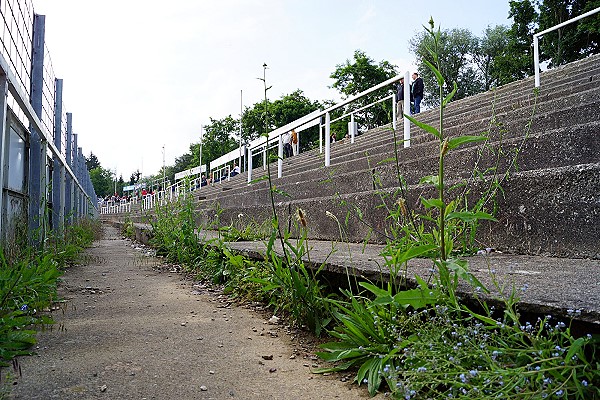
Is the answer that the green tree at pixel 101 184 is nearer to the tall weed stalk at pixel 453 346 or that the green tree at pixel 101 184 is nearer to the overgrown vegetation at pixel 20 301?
the overgrown vegetation at pixel 20 301

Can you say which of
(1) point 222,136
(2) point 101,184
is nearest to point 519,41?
(1) point 222,136

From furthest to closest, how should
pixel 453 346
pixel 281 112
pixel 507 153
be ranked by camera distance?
1. pixel 281 112
2. pixel 507 153
3. pixel 453 346

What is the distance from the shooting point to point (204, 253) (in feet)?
16.1

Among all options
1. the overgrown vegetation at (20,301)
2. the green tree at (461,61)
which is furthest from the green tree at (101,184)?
the overgrown vegetation at (20,301)

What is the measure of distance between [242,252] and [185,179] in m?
2.85

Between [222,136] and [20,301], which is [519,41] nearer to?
[222,136]

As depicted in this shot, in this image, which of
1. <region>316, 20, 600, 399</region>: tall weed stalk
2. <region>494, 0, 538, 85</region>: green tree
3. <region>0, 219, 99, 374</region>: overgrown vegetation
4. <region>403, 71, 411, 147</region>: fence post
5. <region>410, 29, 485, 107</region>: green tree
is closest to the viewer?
<region>316, 20, 600, 399</region>: tall weed stalk

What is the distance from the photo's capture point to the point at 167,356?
82.4 inches

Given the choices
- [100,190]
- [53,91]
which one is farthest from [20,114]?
[100,190]

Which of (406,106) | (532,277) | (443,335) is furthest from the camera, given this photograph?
(406,106)

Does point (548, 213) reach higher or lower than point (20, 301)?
higher

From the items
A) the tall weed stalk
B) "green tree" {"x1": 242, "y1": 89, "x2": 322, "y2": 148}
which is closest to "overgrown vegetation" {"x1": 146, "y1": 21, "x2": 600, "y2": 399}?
the tall weed stalk

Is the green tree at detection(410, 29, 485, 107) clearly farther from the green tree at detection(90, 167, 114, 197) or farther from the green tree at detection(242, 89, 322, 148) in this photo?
the green tree at detection(90, 167, 114, 197)

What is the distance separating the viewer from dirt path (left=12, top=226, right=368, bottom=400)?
1.70m
